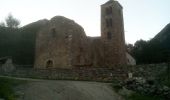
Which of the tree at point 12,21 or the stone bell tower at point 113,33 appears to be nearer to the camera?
the stone bell tower at point 113,33

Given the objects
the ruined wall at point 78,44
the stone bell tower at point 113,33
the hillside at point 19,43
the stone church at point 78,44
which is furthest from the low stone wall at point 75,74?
the stone bell tower at point 113,33

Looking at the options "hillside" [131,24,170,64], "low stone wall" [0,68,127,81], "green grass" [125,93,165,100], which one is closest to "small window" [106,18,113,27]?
"hillside" [131,24,170,64]

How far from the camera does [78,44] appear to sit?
38000 mm

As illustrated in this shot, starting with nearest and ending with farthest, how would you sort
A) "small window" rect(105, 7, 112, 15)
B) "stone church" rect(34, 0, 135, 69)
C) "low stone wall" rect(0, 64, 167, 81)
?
"low stone wall" rect(0, 64, 167, 81)
"stone church" rect(34, 0, 135, 69)
"small window" rect(105, 7, 112, 15)

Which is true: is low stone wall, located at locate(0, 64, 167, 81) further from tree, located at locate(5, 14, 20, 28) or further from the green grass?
tree, located at locate(5, 14, 20, 28)

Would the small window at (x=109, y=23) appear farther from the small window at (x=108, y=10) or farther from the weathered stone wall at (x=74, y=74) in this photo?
the weathered stone wall at (x=74, y=74)

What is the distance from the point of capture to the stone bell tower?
4375cm

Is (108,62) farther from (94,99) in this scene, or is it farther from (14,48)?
(94,99)

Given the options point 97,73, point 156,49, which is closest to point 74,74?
point 97,73

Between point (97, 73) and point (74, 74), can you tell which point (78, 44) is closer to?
point (74, 74)

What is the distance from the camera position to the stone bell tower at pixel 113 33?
144ft

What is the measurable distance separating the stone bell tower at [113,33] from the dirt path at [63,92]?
24.6 metres

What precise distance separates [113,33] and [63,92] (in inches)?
1140

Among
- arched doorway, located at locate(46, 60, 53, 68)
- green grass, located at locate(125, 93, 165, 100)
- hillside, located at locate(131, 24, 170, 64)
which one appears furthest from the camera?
hillside, located at locate(131, 24, 170, 64)
